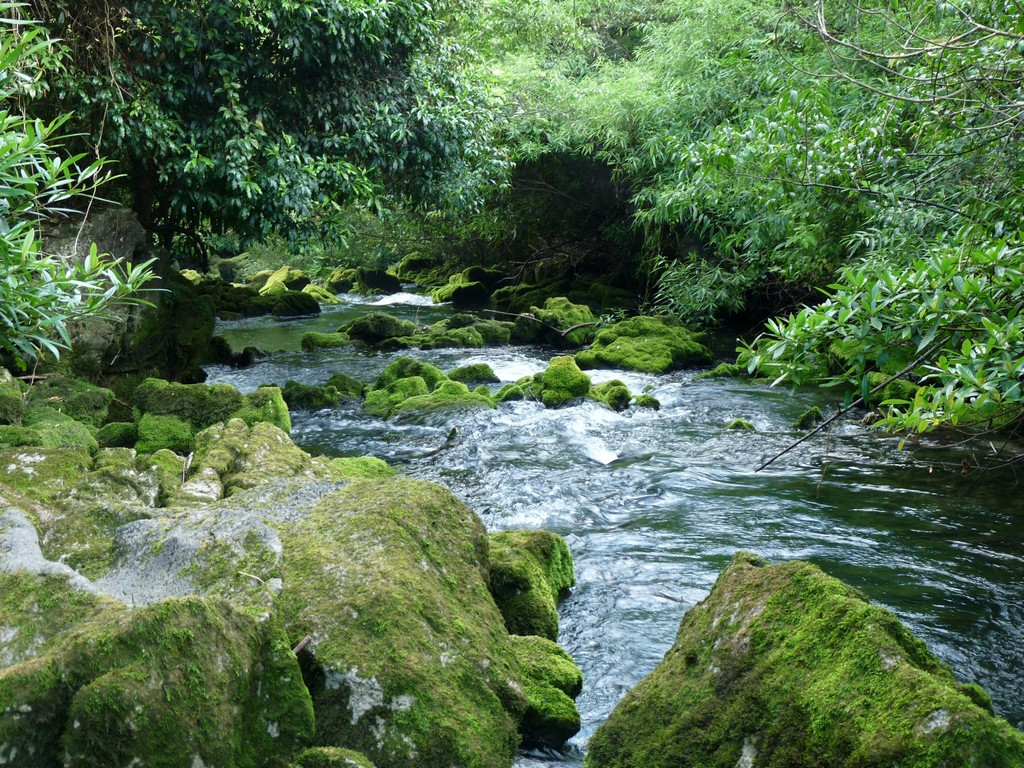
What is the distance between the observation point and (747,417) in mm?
10812

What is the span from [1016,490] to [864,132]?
12.0 feet

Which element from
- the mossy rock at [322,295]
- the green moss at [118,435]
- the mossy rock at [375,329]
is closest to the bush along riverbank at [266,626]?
the green moss at [118,435]

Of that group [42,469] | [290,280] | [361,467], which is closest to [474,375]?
[361,467]

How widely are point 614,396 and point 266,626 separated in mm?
8802

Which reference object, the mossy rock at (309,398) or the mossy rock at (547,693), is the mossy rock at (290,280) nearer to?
the mossy rock at (309,398)

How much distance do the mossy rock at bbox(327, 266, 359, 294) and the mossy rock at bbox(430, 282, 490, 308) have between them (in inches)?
255

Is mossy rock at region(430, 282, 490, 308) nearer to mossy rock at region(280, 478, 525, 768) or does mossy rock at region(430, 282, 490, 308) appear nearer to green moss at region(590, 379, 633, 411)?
green moss at region(590, 379, 633, 411)

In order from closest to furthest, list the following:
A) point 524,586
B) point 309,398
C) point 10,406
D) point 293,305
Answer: point 524,586 → point 10,406 → point 309,398 → point 293,305

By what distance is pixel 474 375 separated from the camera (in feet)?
43.2

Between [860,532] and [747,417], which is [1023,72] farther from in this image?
[747,417]

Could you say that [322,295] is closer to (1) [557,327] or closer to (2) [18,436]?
(1) [557,327]

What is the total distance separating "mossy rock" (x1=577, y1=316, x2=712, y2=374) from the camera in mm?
14438

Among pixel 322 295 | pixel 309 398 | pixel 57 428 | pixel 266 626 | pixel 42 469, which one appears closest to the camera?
pixel 266 626

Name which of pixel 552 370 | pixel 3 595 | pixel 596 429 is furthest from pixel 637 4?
pixel 3 595
